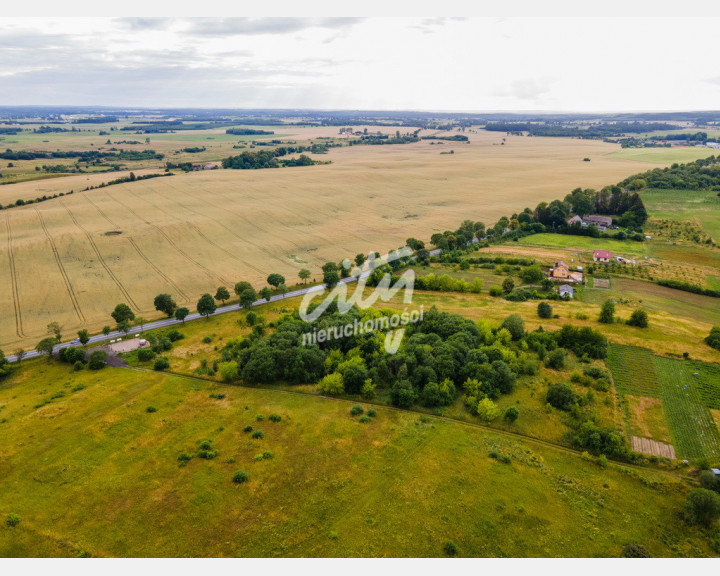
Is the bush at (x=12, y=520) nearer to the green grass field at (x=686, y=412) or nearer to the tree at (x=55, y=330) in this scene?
the tree at (x=55, y=330)

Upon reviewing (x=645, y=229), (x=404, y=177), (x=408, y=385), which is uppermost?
(x=404, y=177)

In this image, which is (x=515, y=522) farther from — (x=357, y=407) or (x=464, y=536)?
(x=357, y=407)

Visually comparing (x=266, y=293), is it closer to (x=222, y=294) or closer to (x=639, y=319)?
(x=222, y=294)

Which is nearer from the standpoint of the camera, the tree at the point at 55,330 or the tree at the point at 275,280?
the tree at the point at 55,330

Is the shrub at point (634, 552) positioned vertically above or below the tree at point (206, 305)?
below

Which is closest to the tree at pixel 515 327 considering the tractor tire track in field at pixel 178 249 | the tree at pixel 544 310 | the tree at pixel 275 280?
the tree at pixel 544 310

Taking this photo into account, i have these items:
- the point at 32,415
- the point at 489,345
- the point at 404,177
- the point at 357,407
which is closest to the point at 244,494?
the point at 357,407

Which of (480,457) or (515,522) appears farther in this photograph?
(480,457)
